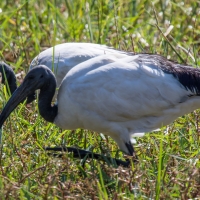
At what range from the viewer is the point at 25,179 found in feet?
16.6

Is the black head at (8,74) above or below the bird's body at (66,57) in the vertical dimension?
below

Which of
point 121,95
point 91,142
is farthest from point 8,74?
point 121,95

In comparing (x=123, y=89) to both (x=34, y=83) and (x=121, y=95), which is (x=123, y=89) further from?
(x=34, y=83)

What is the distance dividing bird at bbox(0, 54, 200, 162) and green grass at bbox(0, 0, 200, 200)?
8.6 inches

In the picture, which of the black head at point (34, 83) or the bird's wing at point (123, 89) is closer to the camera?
the bird's wing at point (123, 89)

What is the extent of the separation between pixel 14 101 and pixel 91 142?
2.54 feet

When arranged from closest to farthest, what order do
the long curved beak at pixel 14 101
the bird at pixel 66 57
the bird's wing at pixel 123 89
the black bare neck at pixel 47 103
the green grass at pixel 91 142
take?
1. the green grass at pixel 91 142
2. the bird's wing at pixel 123 89
3. the long curved beak at pixel 14 101
4. the black bare neck at pixel 47 103
5. the bird at pixel 66 57

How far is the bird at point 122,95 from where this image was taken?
5648 mm

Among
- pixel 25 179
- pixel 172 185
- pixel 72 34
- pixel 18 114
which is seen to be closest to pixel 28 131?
pixel 18 114

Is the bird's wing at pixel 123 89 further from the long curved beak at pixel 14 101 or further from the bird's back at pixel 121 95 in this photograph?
the long curved beak at pixel 14 101

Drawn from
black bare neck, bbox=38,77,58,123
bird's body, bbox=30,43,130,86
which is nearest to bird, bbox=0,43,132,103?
bird's body, bbox=30,43,130,86

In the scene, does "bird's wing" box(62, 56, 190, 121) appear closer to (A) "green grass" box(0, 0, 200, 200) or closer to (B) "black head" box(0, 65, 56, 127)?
(B) "black head" box(0, 65, 56, 127)

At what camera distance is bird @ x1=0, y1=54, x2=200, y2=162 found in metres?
5.65

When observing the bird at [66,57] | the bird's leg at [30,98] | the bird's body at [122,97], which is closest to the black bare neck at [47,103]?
the bird's body at [122,97]
